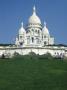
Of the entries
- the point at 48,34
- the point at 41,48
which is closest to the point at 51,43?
the point at 48,34

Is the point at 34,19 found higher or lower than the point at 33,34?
higher

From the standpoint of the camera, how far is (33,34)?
123 meters

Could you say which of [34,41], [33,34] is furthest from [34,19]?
[34,41]

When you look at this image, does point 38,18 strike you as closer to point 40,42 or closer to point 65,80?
point 40,42

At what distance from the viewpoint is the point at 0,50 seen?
4747 inches

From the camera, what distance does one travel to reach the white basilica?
122806 mm

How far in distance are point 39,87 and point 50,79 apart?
143 inches

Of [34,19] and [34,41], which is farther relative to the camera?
[34,19]

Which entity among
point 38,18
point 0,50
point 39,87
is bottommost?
point 39,87

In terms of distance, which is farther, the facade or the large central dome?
the large central dome

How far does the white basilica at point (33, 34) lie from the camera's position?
123 m

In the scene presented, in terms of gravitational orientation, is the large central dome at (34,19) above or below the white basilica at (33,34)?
above

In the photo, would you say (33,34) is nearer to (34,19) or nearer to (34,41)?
(34,41)

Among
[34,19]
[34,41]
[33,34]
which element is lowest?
[34,41]
